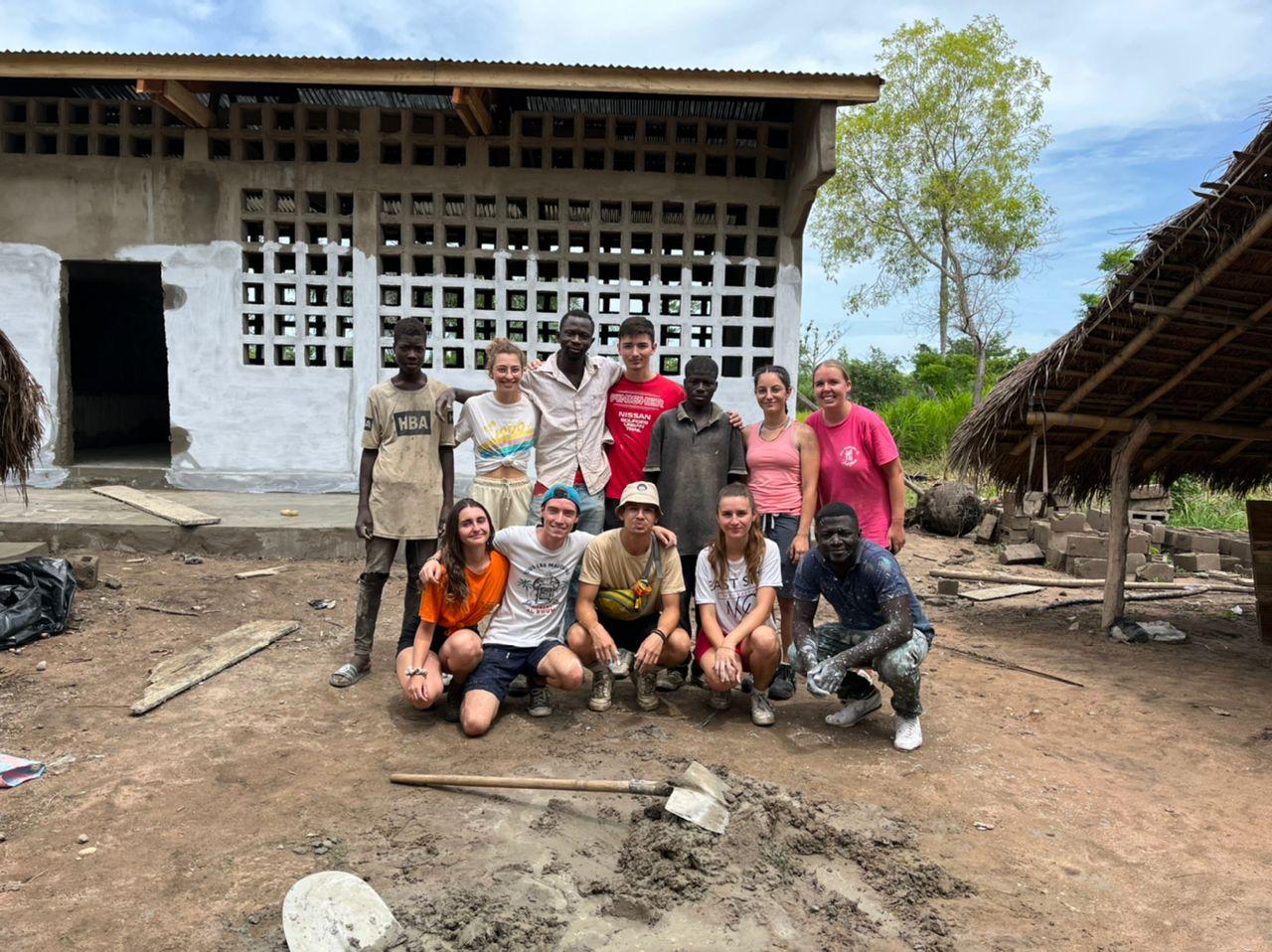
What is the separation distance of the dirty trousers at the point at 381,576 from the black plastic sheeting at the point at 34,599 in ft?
6.45

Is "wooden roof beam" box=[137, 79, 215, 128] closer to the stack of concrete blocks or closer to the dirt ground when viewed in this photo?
the dirt ground

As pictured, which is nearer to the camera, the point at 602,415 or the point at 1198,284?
the point at 602,415

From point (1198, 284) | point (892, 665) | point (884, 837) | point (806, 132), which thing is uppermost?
point (806, 132)

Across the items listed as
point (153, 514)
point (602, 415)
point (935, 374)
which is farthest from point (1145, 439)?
point (935, 374)

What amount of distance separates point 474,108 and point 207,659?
4947 mm

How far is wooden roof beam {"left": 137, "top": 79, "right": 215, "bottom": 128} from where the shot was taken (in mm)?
6961

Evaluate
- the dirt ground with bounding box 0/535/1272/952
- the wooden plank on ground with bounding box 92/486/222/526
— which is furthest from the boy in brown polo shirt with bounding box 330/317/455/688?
the wooden plank on ground with bounding box 92/486/222/526

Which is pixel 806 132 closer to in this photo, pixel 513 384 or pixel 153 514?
pixel 513 384

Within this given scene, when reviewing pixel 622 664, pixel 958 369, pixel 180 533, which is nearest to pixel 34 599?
pixel 180 533

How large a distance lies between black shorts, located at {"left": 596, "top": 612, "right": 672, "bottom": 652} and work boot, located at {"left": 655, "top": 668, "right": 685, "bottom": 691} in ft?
0.92

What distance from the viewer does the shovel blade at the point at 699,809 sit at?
8.93 ft

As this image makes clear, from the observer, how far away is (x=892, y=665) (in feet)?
11.9

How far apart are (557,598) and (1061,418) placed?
3956 mm

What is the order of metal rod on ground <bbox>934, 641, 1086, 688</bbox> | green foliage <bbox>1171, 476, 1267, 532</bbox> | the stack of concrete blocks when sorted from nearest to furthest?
metal rod on ground <bbox>934, 641, 1086, 688</bbox>
the stack of concrete blocks
green foliage <bbox>1171, 476, 1267, 532</bbox>
